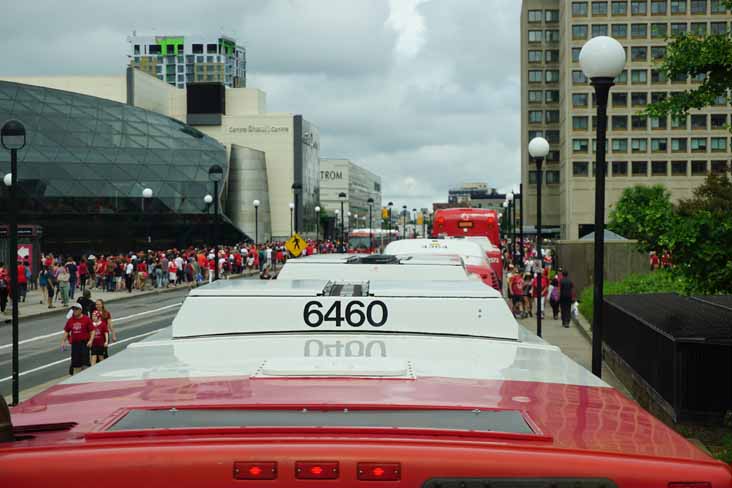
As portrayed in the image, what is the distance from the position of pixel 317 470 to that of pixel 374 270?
19.5ft

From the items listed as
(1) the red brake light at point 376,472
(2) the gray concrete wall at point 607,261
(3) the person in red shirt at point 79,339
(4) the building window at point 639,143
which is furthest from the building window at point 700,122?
(1) the red brake light at point 376,472

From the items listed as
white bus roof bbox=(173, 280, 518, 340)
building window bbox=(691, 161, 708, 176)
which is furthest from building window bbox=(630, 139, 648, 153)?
white bus roof bbox=(173, 280, 518, 340)

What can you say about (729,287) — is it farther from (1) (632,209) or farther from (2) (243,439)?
(2) (243,439)

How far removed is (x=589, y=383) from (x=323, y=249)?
77039 mm

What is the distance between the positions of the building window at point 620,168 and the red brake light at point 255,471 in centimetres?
11705

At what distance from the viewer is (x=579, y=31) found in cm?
11400

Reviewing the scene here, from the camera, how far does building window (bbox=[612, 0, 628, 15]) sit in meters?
111

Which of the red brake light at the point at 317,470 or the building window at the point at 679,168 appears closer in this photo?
the red brake light at the point at 317,470

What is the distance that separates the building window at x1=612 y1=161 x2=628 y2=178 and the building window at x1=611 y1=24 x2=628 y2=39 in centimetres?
1437

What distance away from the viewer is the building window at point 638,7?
110688 mm

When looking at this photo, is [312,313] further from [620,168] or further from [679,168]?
[679,168]

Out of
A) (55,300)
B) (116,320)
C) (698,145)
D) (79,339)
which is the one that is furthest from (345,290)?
(698,145)

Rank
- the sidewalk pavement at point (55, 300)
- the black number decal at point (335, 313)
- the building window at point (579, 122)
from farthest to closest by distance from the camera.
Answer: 1. the building window at point (579, 122)
2. the sidewalk pavement at point (55, 300)
3. the black number decal at point (335, 313)

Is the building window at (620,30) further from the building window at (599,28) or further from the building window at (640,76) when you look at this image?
the building window at (640,76)
